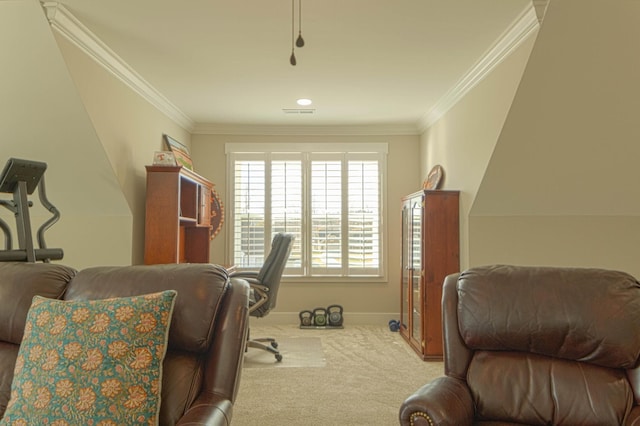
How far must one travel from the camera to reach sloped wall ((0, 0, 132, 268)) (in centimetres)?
271

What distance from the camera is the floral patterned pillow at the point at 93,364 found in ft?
4.34

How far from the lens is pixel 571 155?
126 inches

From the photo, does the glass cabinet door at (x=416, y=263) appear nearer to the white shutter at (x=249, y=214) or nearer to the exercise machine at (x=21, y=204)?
the white shutter at (x=249, y=214)

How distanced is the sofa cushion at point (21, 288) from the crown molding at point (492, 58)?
2.90m

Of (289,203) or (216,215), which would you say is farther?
(289,203)

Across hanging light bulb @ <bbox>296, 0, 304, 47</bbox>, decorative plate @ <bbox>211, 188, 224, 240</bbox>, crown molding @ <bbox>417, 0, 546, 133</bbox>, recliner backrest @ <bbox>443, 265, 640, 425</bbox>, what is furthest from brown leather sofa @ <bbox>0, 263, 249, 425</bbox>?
decorative plate @ <bbox>211, 188, 224, 240</bbox>

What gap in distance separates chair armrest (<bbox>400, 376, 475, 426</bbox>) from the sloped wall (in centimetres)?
291

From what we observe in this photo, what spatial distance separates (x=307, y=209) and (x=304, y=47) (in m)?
2.66

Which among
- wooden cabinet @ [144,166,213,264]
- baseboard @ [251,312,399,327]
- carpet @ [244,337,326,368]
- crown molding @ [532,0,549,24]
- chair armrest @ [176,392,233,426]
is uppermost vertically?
crown molding @ [532,0,549,24]

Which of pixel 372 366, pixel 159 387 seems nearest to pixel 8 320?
pixel 159 387

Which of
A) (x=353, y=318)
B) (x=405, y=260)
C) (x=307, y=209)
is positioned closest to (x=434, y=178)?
(x=405, y=260)

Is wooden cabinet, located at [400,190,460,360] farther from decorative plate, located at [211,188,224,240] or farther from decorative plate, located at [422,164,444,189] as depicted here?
decorative plate, located at [211,188,224,240]

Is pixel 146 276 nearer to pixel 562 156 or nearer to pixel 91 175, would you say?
pixel 91 175

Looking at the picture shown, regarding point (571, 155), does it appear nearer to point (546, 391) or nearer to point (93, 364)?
point (546, 391)
